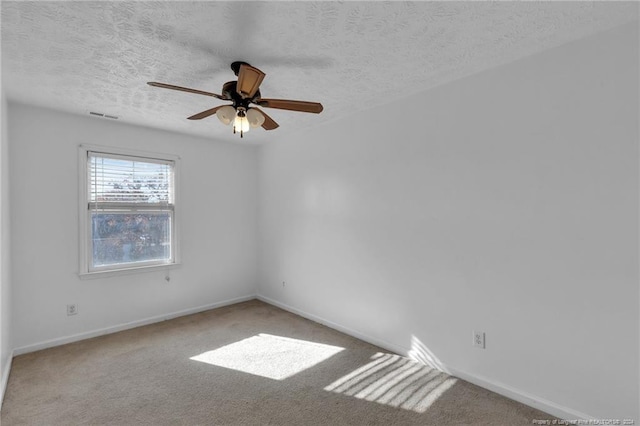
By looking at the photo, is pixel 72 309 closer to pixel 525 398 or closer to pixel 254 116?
pixel 254 116

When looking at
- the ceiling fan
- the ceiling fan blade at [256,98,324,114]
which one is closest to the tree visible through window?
the ceiling fan

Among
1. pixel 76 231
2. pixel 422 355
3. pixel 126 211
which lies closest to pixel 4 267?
pixel 76 231

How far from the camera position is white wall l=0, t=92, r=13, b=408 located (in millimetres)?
2320

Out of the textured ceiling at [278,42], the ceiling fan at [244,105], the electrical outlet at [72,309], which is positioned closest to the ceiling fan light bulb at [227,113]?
the ceiling fan at [244,105]

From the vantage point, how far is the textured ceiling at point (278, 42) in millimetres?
1617

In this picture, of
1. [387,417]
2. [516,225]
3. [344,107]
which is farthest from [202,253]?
[516,225]

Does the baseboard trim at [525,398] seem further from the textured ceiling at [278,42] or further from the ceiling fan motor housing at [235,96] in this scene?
the ceiling fan motor housing at [235,96]

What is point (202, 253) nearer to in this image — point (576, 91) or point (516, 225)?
point (516, 225)

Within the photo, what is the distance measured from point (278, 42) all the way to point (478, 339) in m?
2.53

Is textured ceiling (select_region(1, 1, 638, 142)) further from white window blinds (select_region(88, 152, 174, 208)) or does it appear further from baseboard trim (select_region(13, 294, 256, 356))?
baseboard trim (select_region(13, 294, 256, 356))

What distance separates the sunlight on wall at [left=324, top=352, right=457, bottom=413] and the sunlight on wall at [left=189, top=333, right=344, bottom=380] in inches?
16.2

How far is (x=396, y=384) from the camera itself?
2412 millimetres

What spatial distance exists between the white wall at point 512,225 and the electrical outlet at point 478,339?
0.14 ft

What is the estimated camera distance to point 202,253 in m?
4.21
